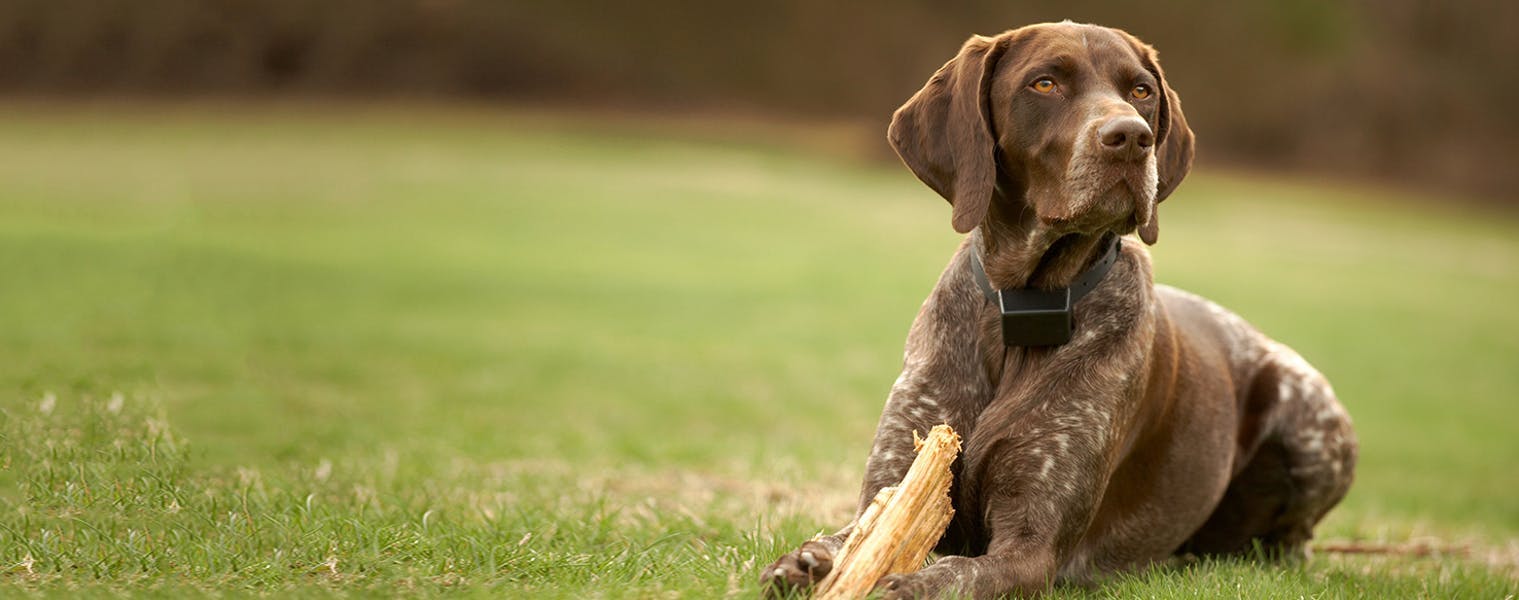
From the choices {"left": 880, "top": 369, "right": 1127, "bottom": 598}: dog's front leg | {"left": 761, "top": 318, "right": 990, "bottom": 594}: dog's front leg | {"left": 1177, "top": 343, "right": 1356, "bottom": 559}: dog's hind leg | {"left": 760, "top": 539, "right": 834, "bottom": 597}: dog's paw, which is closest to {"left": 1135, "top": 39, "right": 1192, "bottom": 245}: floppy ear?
{"left": 880, "top": 369, "right": 1127, "bottom": 598}: dog's front leg

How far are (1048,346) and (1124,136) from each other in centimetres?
83

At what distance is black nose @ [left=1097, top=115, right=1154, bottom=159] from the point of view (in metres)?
4.29

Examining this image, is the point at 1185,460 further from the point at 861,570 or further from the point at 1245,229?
the point at 1245,229

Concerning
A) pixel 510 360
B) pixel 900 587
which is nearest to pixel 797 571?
pixel 900 587

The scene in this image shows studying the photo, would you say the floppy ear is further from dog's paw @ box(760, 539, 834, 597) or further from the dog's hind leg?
dog's paw @ box(760, 539, 834, 597)

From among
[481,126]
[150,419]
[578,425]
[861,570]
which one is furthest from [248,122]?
[861,570]

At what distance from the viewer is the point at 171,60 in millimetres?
24156

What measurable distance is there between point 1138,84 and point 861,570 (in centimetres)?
190

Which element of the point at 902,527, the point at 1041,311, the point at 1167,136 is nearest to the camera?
the point at 902,527

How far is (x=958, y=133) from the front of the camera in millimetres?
4781

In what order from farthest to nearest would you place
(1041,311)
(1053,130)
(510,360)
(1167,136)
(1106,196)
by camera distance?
(510,360) → (1167,136) → (1041,311) → (1053,130) → (1106,196)

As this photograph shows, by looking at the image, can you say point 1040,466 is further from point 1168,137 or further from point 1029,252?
point 1168,137

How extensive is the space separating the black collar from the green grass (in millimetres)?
→ 888

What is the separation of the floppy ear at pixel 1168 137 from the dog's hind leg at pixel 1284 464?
1399 millimetres
